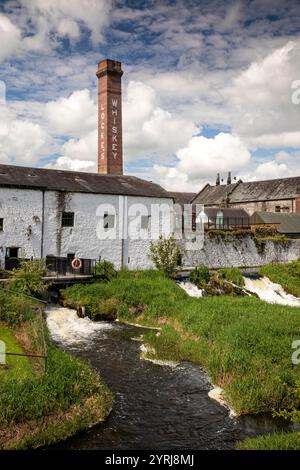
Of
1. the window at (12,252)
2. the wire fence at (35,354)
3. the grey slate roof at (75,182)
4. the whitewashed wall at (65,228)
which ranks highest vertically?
the grey slate roof at (75,182)

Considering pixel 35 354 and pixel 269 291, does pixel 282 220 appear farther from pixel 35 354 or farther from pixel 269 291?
pixel 35 354

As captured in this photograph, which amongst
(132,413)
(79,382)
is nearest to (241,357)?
(132,413)

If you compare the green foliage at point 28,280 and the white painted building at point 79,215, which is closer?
the green foliage at point 28,280

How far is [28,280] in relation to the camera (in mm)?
20469

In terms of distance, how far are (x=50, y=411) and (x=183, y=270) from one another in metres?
20.5

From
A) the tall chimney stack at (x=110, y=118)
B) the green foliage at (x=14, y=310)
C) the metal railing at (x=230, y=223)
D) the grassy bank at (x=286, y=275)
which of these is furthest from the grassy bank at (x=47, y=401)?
the metal railing at (x=230, y=223)

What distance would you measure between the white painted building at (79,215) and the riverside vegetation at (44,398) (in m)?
12.0

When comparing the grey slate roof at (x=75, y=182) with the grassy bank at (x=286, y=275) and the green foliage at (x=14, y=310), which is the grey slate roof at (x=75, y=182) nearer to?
the green foliage at (x=14, y=310)

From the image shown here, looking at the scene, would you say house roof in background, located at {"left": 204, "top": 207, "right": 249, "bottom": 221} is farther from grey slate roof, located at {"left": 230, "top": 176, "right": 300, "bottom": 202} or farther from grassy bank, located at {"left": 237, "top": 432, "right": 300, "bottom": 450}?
grassy bank, located at {"left": 237, "top": 432, "right": 300, "bottom": 450}

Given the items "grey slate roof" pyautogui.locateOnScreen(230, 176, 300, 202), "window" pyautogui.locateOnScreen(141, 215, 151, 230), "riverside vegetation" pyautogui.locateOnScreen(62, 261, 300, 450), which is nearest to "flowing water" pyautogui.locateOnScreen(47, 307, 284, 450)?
"riverside vegetation" pyautogui.locateOnScreen(62, 261, 300, 450)

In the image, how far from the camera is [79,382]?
10930 millimetres

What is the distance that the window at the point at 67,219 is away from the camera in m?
26.3

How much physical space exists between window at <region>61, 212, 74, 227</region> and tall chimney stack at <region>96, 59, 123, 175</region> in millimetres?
11828
